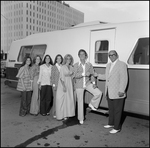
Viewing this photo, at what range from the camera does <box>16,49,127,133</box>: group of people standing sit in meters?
4.92

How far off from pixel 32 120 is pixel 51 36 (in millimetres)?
3193

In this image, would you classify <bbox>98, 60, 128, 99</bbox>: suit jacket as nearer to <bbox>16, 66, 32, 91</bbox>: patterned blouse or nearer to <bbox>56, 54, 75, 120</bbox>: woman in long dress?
<bbox>56, 54, 75, 120</bbox>: woman in long dress

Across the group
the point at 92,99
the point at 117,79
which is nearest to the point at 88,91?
the point at 92,99

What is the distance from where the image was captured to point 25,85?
5.66 metres

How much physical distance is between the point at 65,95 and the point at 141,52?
2.35 meters

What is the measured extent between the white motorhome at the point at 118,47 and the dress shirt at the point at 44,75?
1.01 meters

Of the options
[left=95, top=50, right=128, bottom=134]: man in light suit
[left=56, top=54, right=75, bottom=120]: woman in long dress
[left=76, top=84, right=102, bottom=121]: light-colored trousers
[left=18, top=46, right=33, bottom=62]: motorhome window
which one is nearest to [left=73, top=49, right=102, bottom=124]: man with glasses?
[left=76, top=84, right=102, bottom=121]: light-colored trousers

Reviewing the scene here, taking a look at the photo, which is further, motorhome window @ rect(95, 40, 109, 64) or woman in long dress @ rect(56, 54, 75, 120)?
motorhome window @ rect(95, 40, 109, 64)

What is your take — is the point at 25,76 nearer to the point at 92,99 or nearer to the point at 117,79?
the point at 92,99

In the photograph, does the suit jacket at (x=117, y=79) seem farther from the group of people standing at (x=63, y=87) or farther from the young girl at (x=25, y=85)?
the young girl at (x=25, y=85)

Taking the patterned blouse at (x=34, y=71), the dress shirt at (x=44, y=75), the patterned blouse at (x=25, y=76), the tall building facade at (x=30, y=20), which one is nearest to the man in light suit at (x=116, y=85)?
the dress shirt at (x=44, y=75)

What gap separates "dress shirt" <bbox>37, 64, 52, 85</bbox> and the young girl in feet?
1.23

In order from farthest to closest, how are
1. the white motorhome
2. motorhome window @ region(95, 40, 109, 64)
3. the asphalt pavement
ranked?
motorhome window @ region(95, 40, 109, 64) → the white motorhome → the asphalt pavement

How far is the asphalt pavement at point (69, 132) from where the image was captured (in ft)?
12.7
